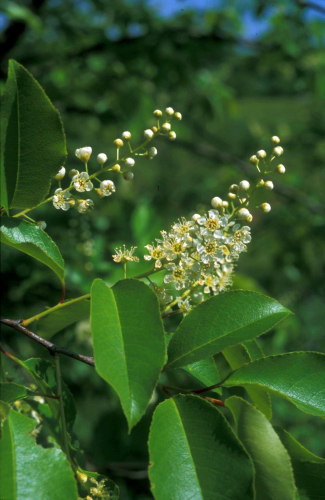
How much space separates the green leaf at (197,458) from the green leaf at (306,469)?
0.20 metres

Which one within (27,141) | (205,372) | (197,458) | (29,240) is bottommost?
(205,372)

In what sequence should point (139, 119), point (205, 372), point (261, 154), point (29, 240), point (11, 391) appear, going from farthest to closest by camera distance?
point (139, 119)
point (261, 154)
point (205, 372)
point (29, 240)
point (11, 391)

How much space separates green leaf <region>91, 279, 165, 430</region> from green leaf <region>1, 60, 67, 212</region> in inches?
11.3

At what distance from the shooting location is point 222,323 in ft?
3.48

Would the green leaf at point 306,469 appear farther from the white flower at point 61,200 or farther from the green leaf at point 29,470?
the white flower at point 61,200

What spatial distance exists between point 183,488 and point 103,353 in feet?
0.97

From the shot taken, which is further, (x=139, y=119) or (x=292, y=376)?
(x=139, y=119)

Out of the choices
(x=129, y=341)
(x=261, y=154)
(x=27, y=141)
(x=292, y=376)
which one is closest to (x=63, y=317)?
(x=129, y=341)

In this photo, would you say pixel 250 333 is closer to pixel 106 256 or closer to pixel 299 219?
pixel 106 256

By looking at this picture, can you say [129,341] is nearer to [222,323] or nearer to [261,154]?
[222,323]

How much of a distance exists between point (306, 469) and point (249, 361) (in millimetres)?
273

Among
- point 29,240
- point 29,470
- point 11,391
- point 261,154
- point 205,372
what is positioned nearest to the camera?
point 29,470

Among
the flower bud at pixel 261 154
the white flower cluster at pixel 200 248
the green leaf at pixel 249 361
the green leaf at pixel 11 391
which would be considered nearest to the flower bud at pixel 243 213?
the white flower cluster at pixel 200 248

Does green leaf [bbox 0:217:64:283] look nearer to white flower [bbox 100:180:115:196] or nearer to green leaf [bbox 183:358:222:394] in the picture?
A: white flower [bbox 100:180:115:196]
